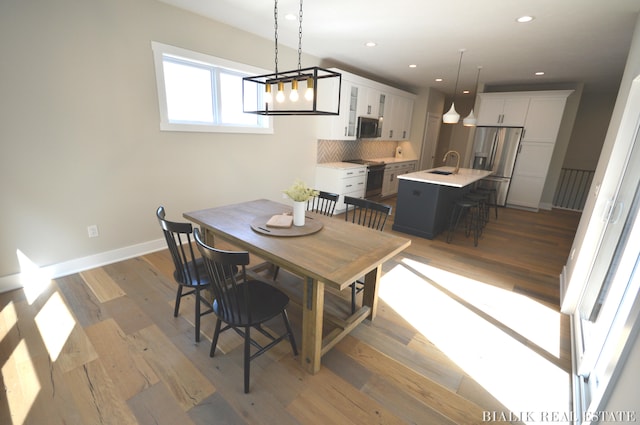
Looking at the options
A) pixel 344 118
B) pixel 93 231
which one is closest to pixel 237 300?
pixel 93 231

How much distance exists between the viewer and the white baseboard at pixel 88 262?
100 inches

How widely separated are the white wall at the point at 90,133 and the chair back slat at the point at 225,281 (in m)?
2.08

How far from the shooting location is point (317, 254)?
1.79 metres

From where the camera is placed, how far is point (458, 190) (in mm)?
4840

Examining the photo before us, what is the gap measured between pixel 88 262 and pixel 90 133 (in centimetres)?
132

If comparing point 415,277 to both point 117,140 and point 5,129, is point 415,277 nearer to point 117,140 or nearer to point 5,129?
point 117,140

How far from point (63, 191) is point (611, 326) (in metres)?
4.29

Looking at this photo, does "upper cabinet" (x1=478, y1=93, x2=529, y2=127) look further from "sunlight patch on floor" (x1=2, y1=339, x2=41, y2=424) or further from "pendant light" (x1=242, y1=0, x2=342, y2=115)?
"sunlight patch on floor" (x1=2, y1=339, x2=41, y2=424)

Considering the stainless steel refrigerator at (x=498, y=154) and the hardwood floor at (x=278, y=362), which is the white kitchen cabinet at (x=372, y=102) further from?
the hardwood floor at (x=278, y=362)

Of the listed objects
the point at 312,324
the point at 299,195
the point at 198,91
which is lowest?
the point at 312,324

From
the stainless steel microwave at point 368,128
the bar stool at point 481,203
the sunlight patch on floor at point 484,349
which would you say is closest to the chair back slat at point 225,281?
the sunlight patch on floor at point 484,349

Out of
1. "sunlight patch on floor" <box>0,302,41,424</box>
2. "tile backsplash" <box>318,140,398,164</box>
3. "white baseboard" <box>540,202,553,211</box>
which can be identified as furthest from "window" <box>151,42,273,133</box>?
"white baseboard" <box>540,202,553,211</box>

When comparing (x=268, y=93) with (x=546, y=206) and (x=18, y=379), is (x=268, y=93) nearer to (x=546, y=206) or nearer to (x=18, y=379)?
(x=18, y=379)

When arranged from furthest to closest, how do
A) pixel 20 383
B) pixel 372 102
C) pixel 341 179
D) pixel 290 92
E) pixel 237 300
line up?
pixel 372 102, pixel 341 179, pixel 290 92, pixel 20 383, pixel 237 300
